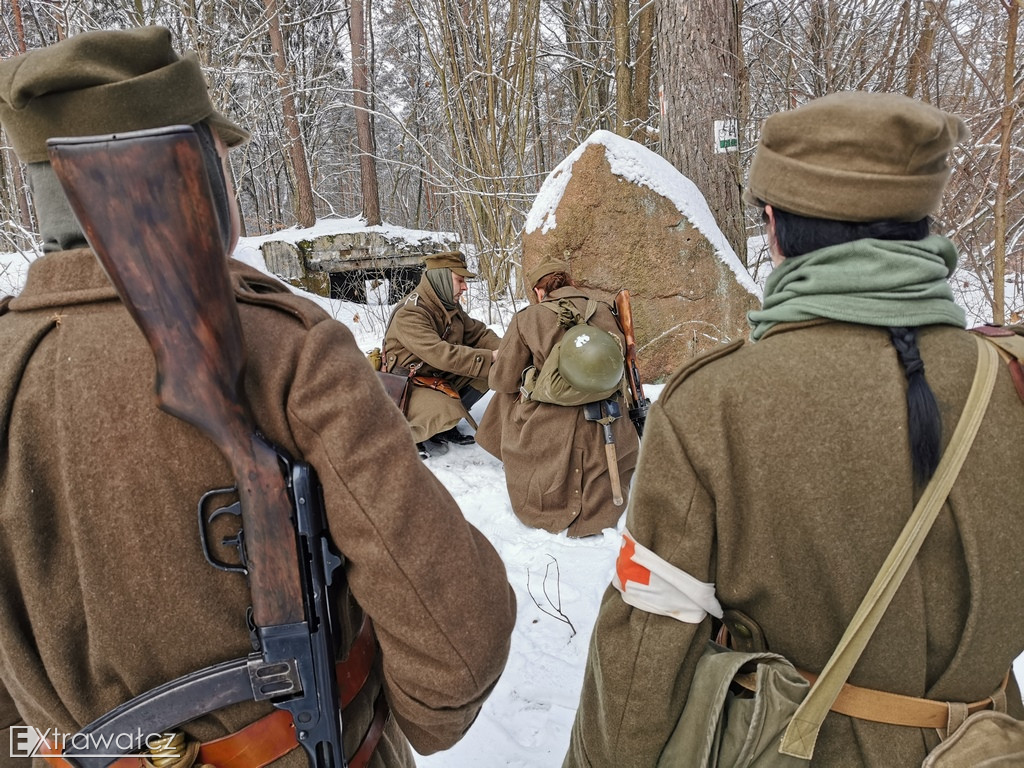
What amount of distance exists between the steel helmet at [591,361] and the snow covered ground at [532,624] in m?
0.96

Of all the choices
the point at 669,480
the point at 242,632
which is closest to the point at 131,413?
the point at 242,632

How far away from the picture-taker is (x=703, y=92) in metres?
5.44

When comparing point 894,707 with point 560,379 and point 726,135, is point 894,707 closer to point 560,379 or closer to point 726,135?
point 560,379

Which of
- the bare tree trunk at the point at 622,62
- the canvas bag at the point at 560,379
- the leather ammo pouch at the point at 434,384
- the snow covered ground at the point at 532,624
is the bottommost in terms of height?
the snow covered ground at the point at 532,624

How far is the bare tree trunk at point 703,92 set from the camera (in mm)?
5371

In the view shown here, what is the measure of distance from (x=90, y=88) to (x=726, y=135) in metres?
5.51

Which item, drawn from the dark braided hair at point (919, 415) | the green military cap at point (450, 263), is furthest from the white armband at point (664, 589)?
the green military cap at point (450, 263)

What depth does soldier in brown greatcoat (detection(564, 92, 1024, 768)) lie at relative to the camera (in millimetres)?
1032

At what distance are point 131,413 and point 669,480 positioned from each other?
2.85 ft

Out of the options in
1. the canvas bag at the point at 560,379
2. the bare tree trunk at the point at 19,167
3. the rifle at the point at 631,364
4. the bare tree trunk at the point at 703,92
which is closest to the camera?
the canvas bag at the point at 560,379

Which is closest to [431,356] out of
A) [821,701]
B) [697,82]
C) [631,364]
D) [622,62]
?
[631,364]

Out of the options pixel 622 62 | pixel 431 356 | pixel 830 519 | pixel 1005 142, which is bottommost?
pixel 431 356

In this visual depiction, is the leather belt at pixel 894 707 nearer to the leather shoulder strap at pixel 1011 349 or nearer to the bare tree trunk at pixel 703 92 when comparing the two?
the leather shoulder strap at pixel 1011 349

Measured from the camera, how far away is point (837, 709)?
3.64 feet
